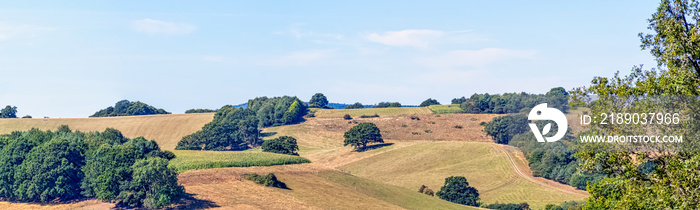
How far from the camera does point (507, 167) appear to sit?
123188 mm

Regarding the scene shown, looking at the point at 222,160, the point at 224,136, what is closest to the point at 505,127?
the point at 224,136

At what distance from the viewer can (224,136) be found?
169 metres

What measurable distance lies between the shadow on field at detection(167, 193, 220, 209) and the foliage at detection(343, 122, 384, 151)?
296 ft

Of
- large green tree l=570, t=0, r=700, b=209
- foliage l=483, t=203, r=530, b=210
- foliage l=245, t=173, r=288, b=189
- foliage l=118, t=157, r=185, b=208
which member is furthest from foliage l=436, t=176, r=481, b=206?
large green tree l=570, t=0, r=700, b=209

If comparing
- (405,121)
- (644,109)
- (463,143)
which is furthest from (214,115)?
(644,109)

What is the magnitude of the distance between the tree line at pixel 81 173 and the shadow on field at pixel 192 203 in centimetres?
127

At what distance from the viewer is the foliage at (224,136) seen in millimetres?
167750

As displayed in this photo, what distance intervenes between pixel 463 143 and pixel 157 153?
85.9m

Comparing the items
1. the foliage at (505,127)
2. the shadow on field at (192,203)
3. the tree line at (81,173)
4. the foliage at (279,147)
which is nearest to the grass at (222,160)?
the tree line at (81,173)

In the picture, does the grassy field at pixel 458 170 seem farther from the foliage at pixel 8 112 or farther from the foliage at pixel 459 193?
the foliage at pixel 8 112

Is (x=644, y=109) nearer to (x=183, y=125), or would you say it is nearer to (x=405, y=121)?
(x=405, y=121)

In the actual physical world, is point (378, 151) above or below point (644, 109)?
below

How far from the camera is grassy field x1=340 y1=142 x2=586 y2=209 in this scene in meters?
103

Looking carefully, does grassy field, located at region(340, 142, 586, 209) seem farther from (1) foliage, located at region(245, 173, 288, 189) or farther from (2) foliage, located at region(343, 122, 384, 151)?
(1) foliage, located at region(245, 173, 288, 189)
